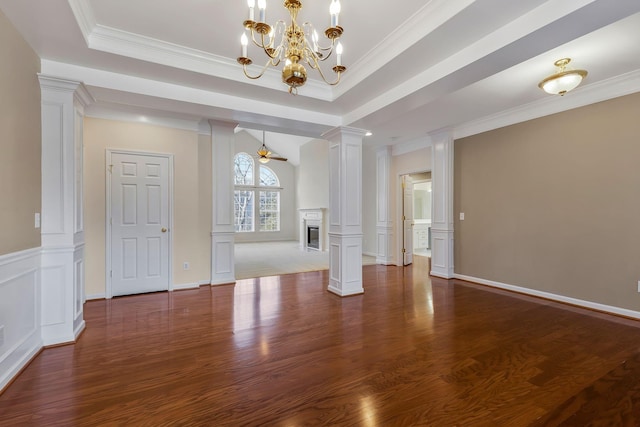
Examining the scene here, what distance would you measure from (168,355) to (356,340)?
1.69 m

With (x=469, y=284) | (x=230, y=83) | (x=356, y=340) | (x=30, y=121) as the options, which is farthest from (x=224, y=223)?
(x=469, y=284)

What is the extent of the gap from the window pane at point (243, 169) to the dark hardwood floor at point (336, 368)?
27.6 feet

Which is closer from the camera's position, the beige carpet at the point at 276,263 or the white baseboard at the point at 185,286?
the white baseboard at the point at 185,286

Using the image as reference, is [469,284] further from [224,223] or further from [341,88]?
[224,223]

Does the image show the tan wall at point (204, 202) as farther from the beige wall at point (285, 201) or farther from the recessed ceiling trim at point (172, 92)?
the beige wall at point (285, 201)

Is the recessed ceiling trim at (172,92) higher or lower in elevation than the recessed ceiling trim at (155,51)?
lower

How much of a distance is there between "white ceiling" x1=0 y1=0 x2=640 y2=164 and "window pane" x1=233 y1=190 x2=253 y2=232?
772 cm

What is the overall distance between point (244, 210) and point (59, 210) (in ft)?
30.3

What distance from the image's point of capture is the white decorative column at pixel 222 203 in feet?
15.9

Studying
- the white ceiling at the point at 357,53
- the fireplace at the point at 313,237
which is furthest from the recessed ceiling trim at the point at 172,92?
the fireplace at the point at 313,237

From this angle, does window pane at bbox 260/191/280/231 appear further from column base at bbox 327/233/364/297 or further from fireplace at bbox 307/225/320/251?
column base at bbox 327/233/364/297

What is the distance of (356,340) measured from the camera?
109 inches

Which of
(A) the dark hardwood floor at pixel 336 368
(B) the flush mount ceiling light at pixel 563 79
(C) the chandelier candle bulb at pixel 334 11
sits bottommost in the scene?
(A) the dark hardwood floor at pixel 336 368

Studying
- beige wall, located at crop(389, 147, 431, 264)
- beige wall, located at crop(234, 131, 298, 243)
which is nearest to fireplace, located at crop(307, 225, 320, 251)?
beige wall, located at crop(234, 131, 298, 243)
